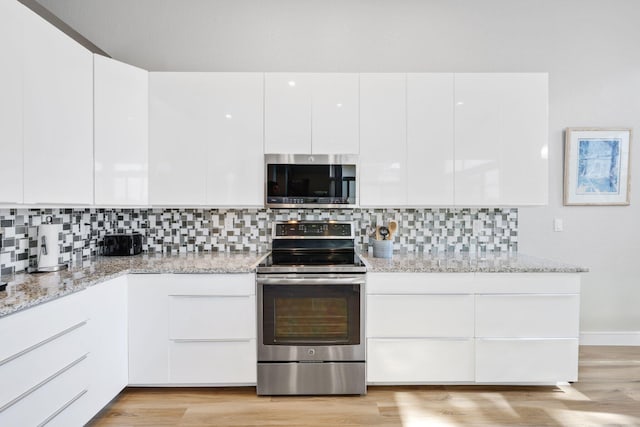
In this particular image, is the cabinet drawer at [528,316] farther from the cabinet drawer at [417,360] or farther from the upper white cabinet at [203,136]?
the upper white cabinet at [203,136]

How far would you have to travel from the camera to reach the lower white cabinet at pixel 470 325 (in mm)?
2314

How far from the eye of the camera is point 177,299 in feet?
7.44

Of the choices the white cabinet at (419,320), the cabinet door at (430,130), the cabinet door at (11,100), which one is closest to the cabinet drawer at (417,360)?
the white cabinet at (419,320)

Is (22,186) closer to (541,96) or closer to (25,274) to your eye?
(25,274)

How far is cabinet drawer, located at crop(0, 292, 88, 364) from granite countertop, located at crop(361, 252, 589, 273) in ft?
5.34

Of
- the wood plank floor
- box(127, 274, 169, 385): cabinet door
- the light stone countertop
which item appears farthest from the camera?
box(127, 274, 169, 385): cabinet door

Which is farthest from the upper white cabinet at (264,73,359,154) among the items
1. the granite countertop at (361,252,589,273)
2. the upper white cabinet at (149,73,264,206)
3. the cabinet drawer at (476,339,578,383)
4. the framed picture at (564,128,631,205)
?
the framed picture at (564,128,631,205)

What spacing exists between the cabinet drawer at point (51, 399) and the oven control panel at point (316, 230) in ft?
4.92

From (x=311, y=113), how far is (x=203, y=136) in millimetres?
808

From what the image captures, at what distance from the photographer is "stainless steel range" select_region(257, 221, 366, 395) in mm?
2271

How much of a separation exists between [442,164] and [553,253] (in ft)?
4.52

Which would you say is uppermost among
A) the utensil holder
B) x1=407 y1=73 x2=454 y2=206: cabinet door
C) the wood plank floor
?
x1=407 y1=73 x2=454 y2=206: cabinet door

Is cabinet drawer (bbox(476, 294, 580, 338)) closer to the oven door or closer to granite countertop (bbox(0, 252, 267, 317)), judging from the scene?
the oven door

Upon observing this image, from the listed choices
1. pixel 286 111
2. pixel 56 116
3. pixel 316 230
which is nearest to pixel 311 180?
pixel 316 230
